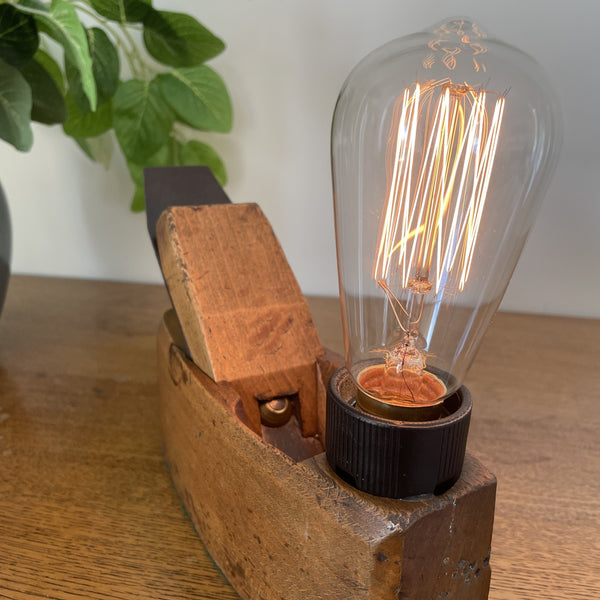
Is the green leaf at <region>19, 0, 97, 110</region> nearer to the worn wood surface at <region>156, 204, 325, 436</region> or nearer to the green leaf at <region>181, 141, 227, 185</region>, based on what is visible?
the worn wood surface at <region>156, 204, 325, 436</region>

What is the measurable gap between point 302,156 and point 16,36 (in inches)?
14.8

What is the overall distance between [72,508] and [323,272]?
0.50 metres

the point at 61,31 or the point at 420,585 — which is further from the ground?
the point at 61,31

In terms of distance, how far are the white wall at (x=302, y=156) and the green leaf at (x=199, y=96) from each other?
94mm

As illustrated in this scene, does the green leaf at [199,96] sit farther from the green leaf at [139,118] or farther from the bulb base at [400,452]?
the bulb base at [400,452]

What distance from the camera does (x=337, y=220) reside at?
1.19 ft

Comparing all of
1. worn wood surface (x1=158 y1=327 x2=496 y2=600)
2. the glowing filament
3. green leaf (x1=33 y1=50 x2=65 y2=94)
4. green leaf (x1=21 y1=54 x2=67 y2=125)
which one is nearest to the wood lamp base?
worn wood surface (x1=158 y1=327 x2=496 y2=600)

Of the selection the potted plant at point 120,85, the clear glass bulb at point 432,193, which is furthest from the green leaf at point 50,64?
the clear glass bulb at point 432,193

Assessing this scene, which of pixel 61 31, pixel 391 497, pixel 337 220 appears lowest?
pixel 391 497

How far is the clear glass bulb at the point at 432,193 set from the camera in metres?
0.32

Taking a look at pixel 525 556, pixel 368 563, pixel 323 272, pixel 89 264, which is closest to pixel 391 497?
pixel 368 563

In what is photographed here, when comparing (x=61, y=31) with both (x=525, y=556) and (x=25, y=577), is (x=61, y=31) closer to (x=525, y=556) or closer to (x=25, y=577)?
(x=25, y=577)

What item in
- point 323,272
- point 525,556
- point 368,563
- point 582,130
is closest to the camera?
point 368,563

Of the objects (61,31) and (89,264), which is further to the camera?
(89,264)
